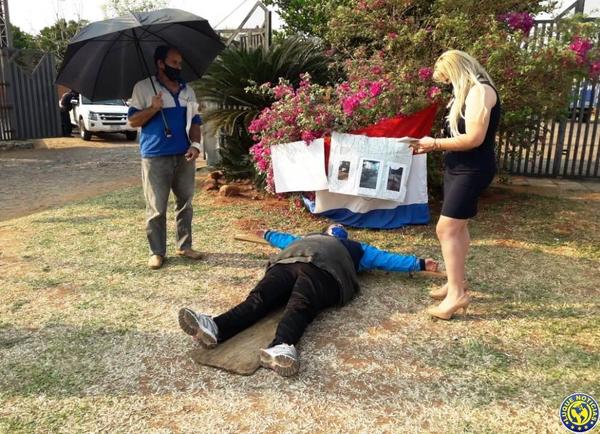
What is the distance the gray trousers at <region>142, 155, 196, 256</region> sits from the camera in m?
4.51

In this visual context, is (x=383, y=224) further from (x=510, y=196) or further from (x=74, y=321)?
(x=74, y=321)

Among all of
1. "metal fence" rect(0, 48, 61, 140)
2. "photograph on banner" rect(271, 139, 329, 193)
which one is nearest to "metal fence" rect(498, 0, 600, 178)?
"photograph on banner" rect(271, 139, 329, 193)

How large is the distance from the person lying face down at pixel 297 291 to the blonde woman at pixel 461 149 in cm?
64

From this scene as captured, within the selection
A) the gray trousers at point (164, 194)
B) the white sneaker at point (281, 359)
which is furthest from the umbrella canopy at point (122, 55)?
the white sneaker at point (281, 359)

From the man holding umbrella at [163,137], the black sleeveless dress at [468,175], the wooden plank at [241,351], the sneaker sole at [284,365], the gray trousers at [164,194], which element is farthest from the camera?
the gray trousers at [164,194]

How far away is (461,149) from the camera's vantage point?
3291 millimetres

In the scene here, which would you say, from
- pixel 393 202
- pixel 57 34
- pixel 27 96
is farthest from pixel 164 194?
pixel 57 34

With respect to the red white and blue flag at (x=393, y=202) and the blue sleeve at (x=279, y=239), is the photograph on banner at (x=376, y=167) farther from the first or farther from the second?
the blue sleeve at (x=279, y=239)

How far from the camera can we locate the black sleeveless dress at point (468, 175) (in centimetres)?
336

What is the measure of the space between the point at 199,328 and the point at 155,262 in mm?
1675

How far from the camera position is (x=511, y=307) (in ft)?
12.7

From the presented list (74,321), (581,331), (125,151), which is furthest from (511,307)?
(125,151)

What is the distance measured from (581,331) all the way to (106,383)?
9.83 feet

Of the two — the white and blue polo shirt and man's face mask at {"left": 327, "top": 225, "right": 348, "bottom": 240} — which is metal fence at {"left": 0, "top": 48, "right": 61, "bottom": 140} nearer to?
the white and blue polo shirt
